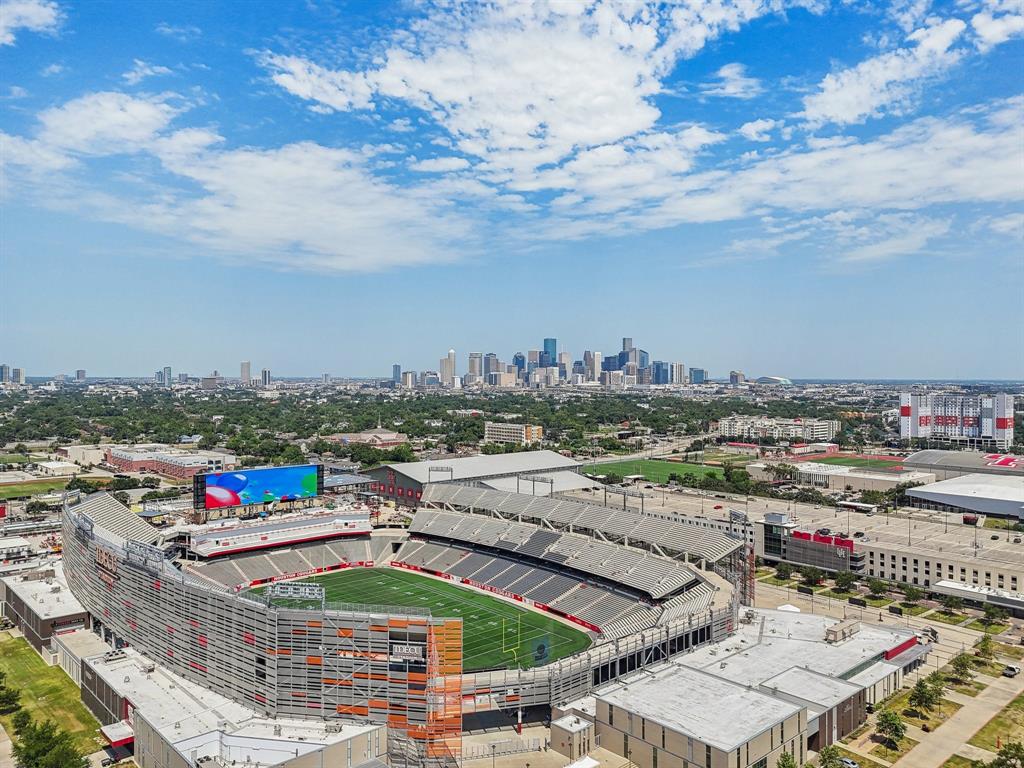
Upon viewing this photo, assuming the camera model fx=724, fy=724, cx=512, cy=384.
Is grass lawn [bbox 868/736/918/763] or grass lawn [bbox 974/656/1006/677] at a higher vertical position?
grass lawn [bbox 974/656/1006/677]

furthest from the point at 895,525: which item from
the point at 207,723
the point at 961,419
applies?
the point at 961,419

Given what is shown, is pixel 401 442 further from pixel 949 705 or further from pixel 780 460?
pixel 949 705

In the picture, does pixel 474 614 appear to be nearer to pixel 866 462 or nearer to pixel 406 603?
pixel 406 603

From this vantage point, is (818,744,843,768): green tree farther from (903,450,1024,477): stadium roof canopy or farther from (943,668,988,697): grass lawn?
(903,450,1024,477): stadium roof canopy

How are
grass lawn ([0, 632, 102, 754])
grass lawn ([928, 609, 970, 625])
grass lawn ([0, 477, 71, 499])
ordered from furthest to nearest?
1. grass lawn ([0, 477, 71, 499])
2. grass lawn ([928, 609, 970, 625])
3. grass lawn ([0, 632, 102, 754])

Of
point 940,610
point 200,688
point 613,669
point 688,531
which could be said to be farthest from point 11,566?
point 940,610

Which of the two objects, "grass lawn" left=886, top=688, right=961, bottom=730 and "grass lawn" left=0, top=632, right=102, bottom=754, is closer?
"grass lawn" left=0, top=632, right=102, bottom=754

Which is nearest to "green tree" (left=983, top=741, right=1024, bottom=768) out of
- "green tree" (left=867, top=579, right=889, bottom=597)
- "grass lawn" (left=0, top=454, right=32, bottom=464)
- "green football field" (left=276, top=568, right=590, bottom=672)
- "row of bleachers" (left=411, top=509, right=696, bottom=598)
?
"row of bleachers" (left=411, top=509, right=696, bottom=598)

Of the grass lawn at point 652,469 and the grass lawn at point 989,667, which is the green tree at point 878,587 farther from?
the grass lawn at point 652,469
